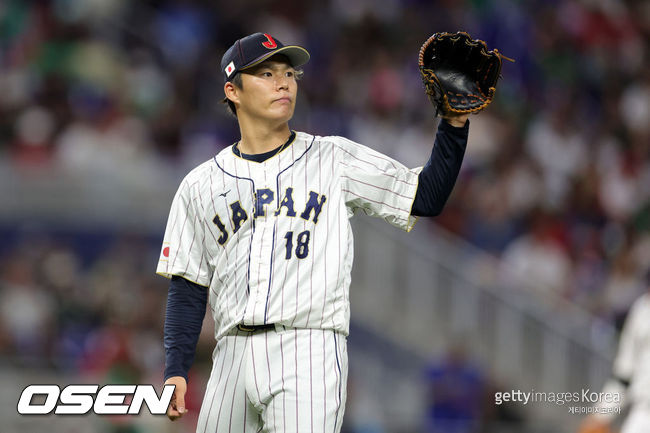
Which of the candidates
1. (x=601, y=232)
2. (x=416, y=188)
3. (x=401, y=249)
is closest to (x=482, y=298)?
(x=401, y=249)

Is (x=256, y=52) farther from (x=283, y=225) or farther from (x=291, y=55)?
(x=283, y=225)

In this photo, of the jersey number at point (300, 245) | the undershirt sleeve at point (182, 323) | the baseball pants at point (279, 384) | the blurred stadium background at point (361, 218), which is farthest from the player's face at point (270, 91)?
the blurred stadium background at point (361, 218)

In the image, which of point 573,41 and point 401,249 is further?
point 573,41

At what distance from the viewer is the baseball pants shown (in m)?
3.95

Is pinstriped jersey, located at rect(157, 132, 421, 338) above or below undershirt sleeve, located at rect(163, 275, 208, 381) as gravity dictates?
above

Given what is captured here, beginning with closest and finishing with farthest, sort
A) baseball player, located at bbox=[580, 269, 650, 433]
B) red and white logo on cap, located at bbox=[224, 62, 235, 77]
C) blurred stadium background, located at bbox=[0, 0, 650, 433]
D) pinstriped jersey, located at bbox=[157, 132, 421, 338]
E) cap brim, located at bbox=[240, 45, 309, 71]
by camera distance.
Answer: pinstriped jersey, located at bbox=[157, 132, 421, 338] → cap brim, located at bbox=[240, 45, 309, 71] → red and white logo on cap, located at bbox=[224, 62, 235, 77] → baseball player, located at bbox=[580, 269, 650, 433] → blurred stadium background, located at bbox=[0, 0, 650, 433]

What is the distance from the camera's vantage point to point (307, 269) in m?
4.07

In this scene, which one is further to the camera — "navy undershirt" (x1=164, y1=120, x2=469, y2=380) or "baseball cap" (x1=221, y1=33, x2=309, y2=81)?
"baseball cap" (x1=221, y1=33, x2=309, y2=81)

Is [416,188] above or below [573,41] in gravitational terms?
below

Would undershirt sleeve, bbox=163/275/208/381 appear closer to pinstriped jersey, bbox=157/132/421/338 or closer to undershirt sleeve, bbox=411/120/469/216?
pinstriped jersey, bbox=157/132/421/338

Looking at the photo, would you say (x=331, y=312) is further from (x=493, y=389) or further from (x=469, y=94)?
(x=493, y=389)

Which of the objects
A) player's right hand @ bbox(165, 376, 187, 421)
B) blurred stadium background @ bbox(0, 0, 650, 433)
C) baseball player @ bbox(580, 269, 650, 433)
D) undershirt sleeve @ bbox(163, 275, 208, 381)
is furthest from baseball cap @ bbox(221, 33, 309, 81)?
blurred stadium background @ bbox(0, 0, 650, 433)

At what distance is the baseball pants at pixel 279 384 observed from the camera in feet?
13.0

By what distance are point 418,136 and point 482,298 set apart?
7.12ft
